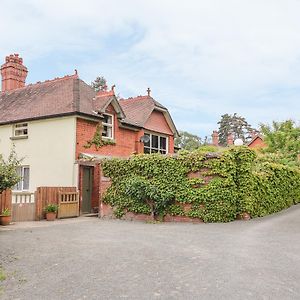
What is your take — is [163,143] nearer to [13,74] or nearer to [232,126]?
[13,74]

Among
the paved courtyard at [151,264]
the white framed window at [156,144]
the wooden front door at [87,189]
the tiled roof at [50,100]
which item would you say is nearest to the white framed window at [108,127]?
the tiled roof at [50,100]

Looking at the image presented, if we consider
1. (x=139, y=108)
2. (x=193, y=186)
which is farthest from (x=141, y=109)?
(x=193, y=186)

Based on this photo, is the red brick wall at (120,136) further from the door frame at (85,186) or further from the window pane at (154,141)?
the door frame at (85,186)

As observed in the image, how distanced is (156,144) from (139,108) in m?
2.84

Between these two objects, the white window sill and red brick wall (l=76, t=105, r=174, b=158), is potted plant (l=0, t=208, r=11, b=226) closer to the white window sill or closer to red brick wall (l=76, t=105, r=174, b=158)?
red brick wall (l=76, t=105, r=174, b=158)

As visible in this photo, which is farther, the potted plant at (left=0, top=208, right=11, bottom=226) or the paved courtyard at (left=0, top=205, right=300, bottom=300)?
the potted plant at (left=0, top=208, right=11, bottom=226)

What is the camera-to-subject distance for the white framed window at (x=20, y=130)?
886 inches

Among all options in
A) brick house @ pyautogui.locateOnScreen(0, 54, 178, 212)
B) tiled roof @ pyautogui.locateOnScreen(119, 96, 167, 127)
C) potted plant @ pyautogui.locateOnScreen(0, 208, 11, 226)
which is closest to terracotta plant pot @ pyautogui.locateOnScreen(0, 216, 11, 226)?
potted plant @ pyautogui.locateOnScreen(0, 208, 11, 226)

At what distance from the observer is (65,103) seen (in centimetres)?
2164

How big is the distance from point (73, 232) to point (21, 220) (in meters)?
4.78

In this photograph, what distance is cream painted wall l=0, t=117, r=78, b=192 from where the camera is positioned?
20.4m

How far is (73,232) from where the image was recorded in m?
12.6

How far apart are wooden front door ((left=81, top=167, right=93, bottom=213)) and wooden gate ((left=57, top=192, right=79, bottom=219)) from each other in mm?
1755

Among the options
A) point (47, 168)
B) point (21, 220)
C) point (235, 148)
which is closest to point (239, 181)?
point (235, 148)
